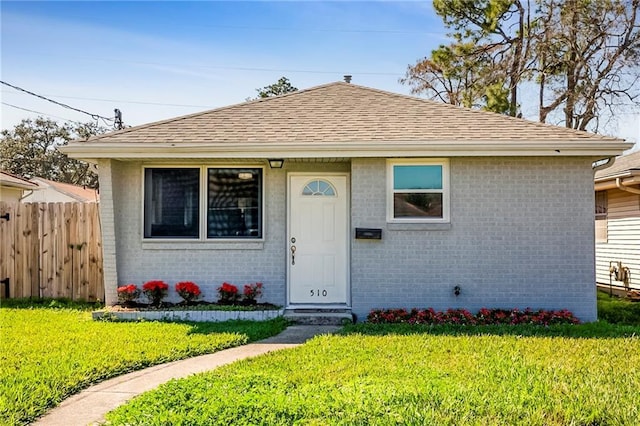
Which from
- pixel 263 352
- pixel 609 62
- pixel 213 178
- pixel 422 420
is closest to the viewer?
pixel 422 420

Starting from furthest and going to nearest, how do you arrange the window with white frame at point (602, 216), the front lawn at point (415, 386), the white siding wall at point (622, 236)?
the window with white frame at point (602, 216), the white siding wall at point (622, 236), the front lawn at point (415, 386)

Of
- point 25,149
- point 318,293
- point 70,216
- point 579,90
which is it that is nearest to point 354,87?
point 318,293

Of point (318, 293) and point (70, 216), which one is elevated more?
point (70, 216)

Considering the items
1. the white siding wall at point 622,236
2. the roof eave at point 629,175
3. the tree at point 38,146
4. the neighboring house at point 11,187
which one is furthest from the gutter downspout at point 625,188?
the tree at point 38,146

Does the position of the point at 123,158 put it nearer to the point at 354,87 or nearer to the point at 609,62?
the point at 354,87

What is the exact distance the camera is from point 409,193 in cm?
877

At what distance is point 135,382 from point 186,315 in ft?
10.5

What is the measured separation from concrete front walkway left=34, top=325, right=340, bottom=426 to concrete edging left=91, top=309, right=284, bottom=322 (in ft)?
3.65

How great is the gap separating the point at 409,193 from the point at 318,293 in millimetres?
2377

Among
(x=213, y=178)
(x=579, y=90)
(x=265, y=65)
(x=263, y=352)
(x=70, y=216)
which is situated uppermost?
(x=265, y=65)

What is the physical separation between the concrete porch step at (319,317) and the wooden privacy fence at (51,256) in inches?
171

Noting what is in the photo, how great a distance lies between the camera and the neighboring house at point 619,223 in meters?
12.2

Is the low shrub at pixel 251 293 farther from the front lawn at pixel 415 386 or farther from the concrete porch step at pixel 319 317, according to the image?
the front lawn at pixel 415 386

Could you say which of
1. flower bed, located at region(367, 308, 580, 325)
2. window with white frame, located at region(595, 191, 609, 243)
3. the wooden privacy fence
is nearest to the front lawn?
flower bed, located at region(367, 308, 580, 325)
